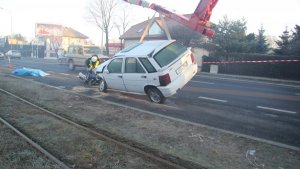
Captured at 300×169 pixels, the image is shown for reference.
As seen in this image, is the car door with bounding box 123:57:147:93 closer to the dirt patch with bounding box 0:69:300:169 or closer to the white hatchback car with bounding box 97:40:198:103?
the white hatchback car with bounding box 97:40:198:103

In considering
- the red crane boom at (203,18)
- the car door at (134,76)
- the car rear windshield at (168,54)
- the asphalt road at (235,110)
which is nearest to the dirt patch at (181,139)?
the asphalt road at (235,110)

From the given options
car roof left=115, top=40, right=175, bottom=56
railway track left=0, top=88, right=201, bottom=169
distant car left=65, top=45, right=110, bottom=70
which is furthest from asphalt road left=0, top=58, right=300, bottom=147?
distant car left=65, top=45, right=110, bottom=70

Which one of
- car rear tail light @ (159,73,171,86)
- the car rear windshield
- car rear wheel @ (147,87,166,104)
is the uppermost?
the car rear windshield

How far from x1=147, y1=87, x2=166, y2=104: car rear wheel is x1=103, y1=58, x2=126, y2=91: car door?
1.31m

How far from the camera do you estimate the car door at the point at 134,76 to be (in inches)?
373

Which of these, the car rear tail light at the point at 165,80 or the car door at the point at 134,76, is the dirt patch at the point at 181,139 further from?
the car rear tail light at the point at 165,80

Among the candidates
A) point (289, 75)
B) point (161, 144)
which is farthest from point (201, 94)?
point (289, 75)

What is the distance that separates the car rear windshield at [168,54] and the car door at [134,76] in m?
0.68

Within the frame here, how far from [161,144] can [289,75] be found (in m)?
17.9

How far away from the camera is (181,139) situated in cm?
603

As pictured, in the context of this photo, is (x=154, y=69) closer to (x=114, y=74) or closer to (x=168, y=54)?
(x=168, y=54)

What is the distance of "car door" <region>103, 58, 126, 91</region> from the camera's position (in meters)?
10.4

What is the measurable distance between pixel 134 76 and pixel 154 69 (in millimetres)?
1018

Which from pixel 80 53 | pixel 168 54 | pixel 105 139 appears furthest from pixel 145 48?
pixel 80 53
